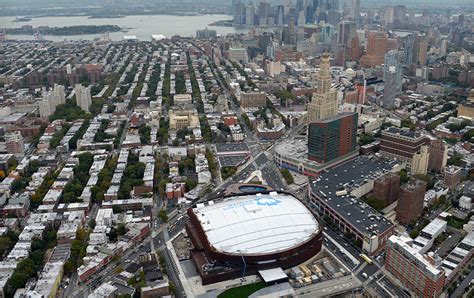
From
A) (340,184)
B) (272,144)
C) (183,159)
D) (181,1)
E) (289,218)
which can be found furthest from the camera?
(181,1)

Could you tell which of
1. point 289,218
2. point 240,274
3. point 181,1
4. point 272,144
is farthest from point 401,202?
point 181,1

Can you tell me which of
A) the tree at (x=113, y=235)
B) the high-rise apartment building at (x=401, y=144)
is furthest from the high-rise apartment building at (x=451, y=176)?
the tree at (x=113, y=235)

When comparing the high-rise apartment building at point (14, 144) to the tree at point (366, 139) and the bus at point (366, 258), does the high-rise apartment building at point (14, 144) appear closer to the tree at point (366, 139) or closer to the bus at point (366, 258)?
the tree at point (366, 139)

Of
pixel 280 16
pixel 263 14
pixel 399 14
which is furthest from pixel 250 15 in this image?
pixel 399 14

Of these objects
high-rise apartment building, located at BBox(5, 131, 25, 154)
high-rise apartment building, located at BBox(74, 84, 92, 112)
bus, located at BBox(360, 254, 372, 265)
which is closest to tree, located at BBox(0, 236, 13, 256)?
high-rise apartment building, located at BBox(5, 131, 25, 154)

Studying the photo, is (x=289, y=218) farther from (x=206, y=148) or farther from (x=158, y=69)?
(x=158, y=69)

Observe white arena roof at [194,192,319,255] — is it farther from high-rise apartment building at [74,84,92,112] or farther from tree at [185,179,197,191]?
high-rise apartment building at [74,84,92,112]
